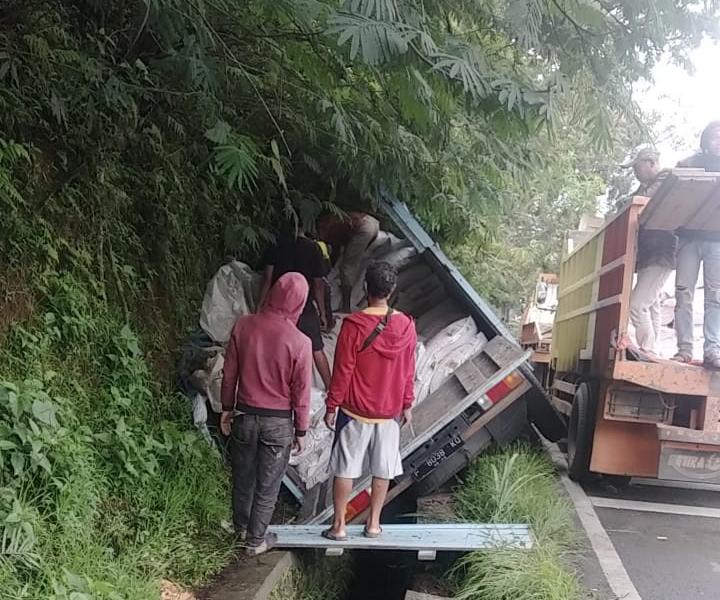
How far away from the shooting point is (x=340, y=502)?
4445 mm

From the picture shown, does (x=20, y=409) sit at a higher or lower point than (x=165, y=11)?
lower

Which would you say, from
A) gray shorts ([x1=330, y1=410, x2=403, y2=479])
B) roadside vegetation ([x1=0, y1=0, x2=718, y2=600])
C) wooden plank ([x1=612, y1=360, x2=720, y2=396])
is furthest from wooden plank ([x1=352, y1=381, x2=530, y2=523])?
roadside vegetation ([x1=0, y1=0, x2=718, y2=600])

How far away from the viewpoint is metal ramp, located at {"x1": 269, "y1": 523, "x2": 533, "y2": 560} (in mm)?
4305

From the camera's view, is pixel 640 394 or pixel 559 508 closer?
pixel 559 508

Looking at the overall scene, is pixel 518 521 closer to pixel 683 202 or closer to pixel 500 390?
pixel 500 390

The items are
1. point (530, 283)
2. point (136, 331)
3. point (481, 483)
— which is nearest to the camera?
point (136, 331)

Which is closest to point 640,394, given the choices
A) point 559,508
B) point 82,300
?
point 559,508

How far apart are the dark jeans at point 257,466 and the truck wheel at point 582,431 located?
3381 mm

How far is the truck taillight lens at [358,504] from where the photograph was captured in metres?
4.83

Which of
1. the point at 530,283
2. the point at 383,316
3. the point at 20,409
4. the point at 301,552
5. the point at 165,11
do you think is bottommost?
the point at 301,552

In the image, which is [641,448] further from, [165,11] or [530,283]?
[530,283]

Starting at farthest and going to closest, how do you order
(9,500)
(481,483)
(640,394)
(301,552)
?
(640,394), (481,483), (301,552), (9,500)

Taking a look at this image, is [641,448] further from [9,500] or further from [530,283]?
[530,283]

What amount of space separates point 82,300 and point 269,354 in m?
1.09
